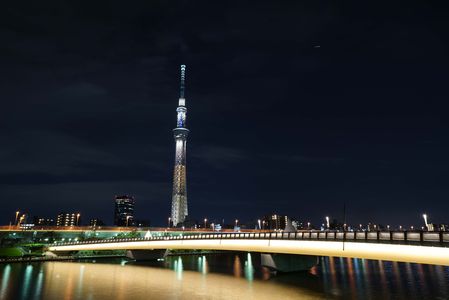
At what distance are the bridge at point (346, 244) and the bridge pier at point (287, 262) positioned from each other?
1164cm

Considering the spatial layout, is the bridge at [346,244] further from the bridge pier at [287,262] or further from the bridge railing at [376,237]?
the bridge pier at [287,262]

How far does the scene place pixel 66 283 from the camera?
56.7 meters

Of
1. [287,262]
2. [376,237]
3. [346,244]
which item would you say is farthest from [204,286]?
[287,262]

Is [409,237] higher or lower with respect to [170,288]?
higher

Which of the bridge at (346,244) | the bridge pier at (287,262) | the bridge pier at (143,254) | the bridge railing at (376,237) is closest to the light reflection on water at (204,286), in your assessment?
the bridge pier at (287,262)

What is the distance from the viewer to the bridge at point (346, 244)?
1608 inches

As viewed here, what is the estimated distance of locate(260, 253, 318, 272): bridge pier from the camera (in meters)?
75.7

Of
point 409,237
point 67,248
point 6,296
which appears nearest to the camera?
point 409,237

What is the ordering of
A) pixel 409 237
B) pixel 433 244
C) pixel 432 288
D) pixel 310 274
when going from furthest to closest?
pixel 310 274, pixel 432 288, pixel 409 237, pixel 433 244

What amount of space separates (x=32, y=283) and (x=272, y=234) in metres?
39.1

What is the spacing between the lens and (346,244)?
4997 centimetres

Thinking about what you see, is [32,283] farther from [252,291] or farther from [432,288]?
[432,288]

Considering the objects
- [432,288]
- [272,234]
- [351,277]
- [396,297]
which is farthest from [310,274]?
[396,297]

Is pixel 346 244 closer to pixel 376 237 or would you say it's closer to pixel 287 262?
pixel 376 237
